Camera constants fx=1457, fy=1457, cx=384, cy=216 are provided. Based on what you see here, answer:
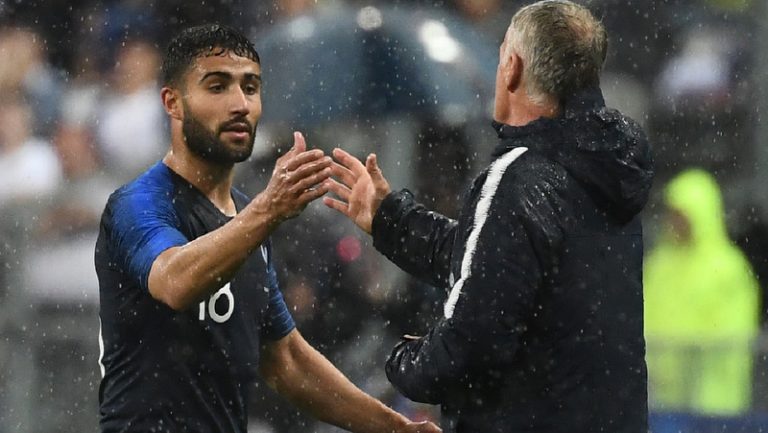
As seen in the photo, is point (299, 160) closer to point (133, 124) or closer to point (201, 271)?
point (201, 271)

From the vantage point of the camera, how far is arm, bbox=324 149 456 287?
3.70 meters

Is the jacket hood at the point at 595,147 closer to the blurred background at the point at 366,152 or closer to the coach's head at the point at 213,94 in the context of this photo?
the coach's head at the point at 213,94

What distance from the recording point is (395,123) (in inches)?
266

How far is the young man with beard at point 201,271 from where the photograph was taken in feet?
11.8

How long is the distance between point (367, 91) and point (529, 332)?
3579 mm

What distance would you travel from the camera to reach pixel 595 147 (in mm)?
3307

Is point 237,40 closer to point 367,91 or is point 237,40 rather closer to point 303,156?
point 303,156

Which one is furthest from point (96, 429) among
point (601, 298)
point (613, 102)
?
point (601, 298)

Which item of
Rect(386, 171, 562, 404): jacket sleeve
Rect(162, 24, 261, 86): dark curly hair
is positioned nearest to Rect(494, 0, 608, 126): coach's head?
Rect(386, 171, 562, 404): jacket sleeve

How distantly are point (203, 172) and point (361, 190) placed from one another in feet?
1.65

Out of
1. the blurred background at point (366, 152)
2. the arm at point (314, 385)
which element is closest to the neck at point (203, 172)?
the arm at point (314, 385)

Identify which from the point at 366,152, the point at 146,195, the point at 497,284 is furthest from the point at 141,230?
the point at 366,152

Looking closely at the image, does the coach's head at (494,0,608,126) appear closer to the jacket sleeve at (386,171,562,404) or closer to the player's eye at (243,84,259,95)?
the jacket sleeve at (386,171,562,404)

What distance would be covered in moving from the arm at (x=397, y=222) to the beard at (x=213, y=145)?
323 mm
